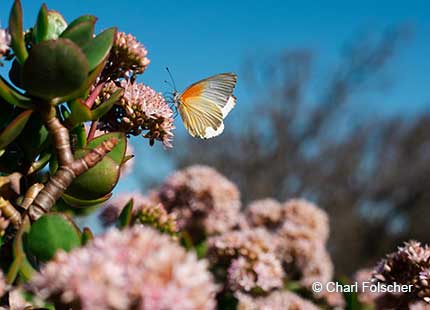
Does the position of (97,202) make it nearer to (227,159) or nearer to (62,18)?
(62,18)

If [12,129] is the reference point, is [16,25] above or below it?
above

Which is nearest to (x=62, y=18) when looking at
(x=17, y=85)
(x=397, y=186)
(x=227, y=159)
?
(x=17, y=85)

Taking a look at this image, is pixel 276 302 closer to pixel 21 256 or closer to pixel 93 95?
pixel 93 95

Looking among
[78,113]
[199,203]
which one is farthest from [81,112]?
[199,203]

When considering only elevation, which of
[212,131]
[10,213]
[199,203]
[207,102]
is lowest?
[10,213]

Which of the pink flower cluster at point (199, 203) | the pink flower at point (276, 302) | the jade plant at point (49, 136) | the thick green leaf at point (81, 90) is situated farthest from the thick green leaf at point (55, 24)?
the pink flower cluster at point (199, 203)

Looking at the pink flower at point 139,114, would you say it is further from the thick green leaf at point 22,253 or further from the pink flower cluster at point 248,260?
the pink flower cluster at point 248,260

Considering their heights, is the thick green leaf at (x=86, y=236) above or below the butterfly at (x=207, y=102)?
below
